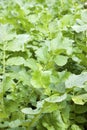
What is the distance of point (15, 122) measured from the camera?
957 mm

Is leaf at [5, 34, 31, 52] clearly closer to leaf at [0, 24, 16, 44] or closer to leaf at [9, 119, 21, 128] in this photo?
leaf at [0, 24, 16, 44]

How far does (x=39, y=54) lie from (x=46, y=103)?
30cm

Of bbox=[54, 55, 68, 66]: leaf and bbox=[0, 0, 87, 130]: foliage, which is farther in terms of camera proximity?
bbox=[54, 55, 68, 66]: leaf

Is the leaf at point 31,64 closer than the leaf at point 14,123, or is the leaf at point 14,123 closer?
the leaf at point 14,123

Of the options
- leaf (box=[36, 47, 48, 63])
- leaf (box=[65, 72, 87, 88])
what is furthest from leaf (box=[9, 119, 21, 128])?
leaf (box=[36, 47, 48, 63])

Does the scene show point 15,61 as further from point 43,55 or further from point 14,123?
point 14,123

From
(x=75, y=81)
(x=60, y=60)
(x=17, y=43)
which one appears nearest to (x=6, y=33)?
(x=17, y=43)

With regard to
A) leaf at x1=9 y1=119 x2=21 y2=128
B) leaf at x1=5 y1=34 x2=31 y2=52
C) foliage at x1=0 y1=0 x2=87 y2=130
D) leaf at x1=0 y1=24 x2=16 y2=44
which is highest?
leaf at x1=0 y1=24 x2=16 y2=44

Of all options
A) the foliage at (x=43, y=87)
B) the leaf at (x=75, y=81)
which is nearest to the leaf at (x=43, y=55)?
the foliage at (x=43, y=87)

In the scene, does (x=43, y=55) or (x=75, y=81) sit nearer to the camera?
(x=75, y=81)

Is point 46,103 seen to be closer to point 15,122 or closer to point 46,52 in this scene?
point 15,122

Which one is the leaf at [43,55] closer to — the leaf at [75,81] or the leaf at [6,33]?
the leaf at [6,33]

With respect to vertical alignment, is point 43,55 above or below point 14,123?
above

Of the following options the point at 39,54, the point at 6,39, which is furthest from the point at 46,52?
Result: the point at 6,39
